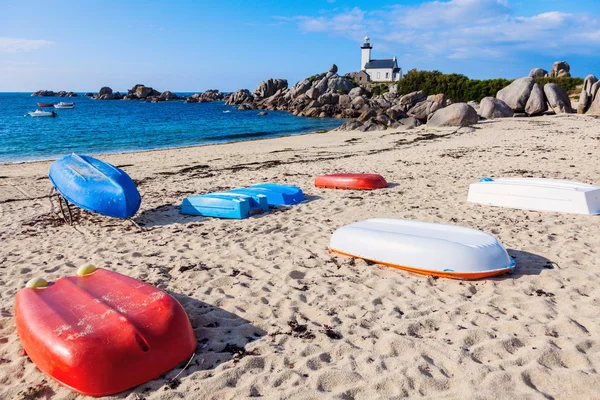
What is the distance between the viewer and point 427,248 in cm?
461

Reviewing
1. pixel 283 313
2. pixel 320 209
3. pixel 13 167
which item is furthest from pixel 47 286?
pixel 13 167

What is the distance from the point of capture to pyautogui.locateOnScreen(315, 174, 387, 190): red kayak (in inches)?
357

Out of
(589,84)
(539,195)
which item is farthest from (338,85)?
(539,195)

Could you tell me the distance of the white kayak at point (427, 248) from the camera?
4.43 m

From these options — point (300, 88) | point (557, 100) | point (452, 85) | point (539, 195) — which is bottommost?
point (539, 195)

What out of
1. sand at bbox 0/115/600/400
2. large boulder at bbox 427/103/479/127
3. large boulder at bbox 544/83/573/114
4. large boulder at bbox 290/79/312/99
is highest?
large boulder at bbox 290/79/312/99

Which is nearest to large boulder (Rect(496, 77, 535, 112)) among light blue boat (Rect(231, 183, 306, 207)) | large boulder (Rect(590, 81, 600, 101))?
large boulder (Rect(590, 81, 600, 101))

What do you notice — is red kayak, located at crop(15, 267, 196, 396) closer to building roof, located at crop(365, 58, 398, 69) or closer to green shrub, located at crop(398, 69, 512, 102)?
green shrub, located at crop(398, 69, 512, 102)

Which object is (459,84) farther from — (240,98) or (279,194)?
(279,194)

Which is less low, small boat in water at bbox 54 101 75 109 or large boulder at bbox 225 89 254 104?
large boulder at bbox 225 89 254 104

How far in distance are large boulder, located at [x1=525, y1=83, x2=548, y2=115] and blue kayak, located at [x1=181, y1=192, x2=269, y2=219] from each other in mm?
24379

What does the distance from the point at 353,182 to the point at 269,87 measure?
62.4 meters

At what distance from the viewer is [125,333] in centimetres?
300

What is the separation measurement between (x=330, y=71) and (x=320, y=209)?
64255 millimetres
